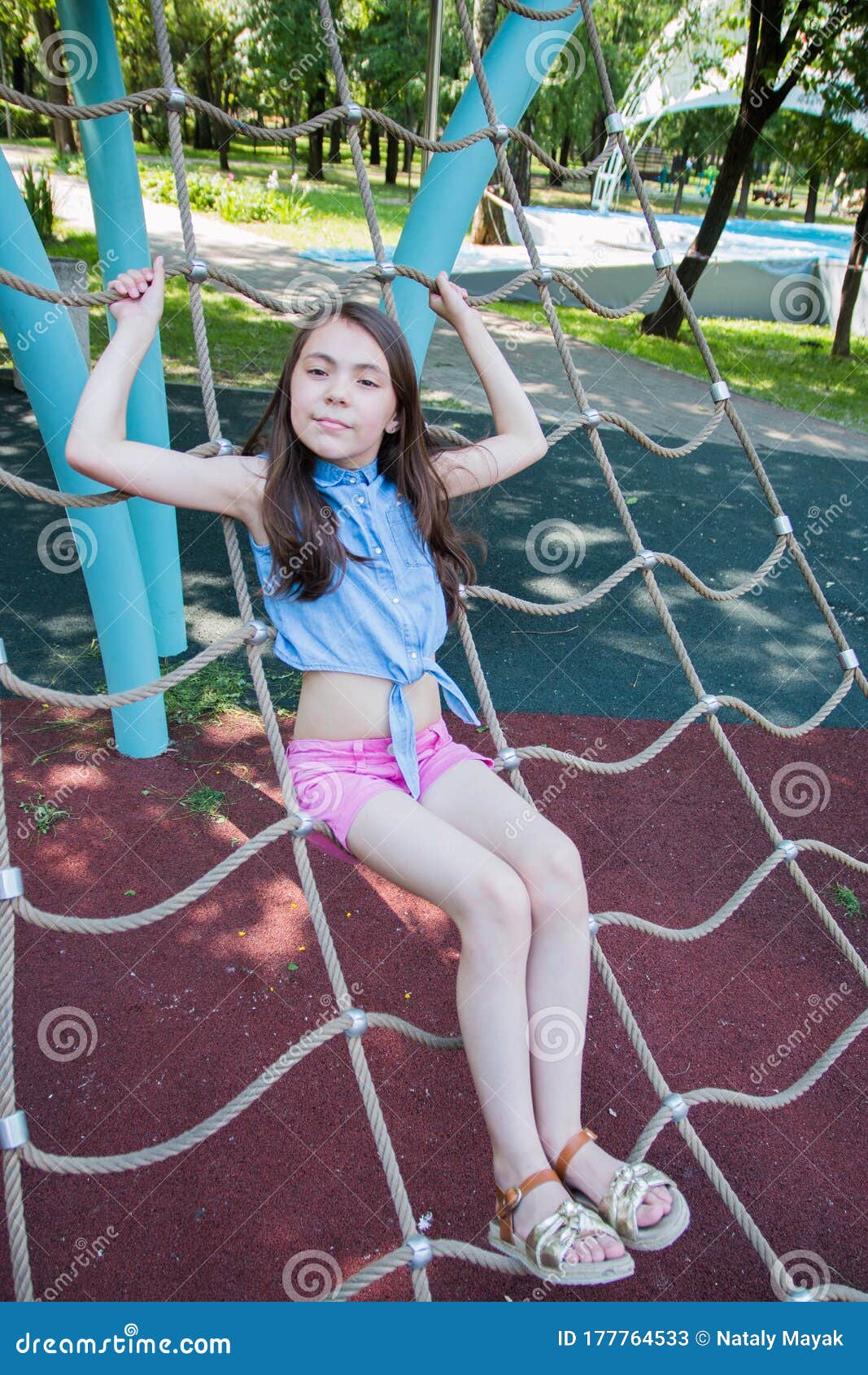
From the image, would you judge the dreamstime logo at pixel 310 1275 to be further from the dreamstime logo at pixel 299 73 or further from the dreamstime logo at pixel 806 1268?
the dreamstime logo at pixel 299 73

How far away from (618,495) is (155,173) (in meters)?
11.0

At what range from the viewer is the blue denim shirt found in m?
1.42

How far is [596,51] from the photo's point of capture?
1.93m

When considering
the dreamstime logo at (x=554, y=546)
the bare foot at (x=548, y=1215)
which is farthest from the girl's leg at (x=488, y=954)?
the dreamstime logo at (x=554, y=546)

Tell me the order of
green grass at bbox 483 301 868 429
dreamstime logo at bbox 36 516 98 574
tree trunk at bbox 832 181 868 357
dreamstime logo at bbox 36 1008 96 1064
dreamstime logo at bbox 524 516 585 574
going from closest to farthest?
dreamstime logo at bbox 36 1008 96 1064 < dreamstime logo at bbox 36 516 98 574 < dreamstime logo at bbox 524 516 585 574 < green grass at bbox 483 301 868 429 < tree trunk at bbox 832 181 868 357

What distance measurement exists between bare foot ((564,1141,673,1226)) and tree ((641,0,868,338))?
6.34 metres

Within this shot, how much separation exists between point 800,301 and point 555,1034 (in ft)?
34.9

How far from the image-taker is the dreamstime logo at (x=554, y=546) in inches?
144

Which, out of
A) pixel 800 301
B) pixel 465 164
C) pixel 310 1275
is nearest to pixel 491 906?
pixel 310 1275

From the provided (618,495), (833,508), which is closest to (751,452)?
(618,495)

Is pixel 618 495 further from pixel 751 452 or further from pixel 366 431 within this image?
pixel 366 431

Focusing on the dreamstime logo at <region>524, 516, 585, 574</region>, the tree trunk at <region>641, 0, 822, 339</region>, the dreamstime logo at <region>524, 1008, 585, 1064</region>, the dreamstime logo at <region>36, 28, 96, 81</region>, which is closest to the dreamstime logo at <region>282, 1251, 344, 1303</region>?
the dreamstime logo at <region>524, 1008, 585, 1064</region>

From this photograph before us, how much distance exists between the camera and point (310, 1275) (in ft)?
4.67

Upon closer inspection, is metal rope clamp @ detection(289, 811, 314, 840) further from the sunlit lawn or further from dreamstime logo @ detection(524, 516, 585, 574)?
the sunlit lawn
